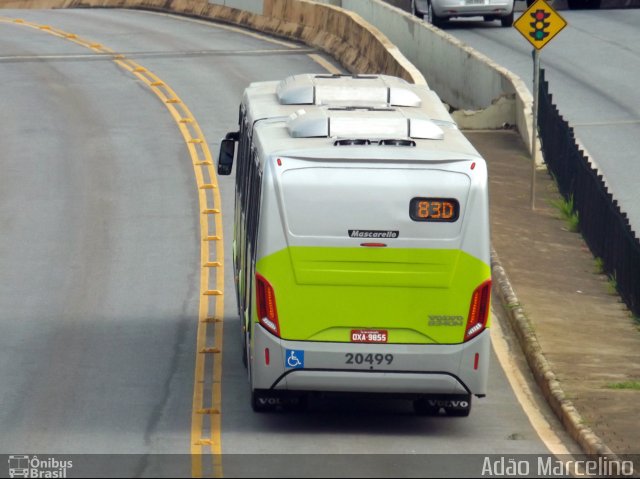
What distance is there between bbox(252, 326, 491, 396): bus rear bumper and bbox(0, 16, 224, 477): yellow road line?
0.97 meters

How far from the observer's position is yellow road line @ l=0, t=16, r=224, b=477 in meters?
14.8

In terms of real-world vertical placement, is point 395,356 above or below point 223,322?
above

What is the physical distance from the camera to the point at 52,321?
1944 cm

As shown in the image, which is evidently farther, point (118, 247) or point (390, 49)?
point (390, 49)

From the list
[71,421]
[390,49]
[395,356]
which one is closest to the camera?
[395,356]

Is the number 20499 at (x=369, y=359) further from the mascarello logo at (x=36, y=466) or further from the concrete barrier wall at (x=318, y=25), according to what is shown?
the concrete barrier wall at (x=318, y=25)

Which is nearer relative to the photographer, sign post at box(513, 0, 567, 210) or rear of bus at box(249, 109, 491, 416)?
rear of bus at box(249, 109, 491, 416)

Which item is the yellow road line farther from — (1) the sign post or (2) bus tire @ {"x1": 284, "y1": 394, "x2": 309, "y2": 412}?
(1) the sign post

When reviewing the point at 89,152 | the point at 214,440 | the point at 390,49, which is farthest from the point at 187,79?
the point at 214,440

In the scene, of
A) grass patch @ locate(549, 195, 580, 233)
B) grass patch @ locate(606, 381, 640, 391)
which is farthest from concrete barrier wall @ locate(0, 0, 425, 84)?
grass patch @ locate(606, 381, 640, 391)

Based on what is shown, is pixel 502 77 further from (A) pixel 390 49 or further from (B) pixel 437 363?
(B) pixel 437 363

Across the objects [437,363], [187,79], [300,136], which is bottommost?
[187,79]

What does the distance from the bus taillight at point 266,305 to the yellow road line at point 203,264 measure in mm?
1208

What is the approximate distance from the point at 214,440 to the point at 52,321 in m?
5.50
